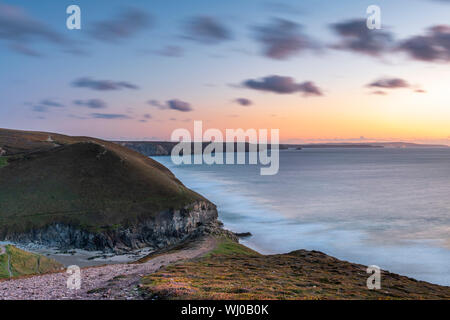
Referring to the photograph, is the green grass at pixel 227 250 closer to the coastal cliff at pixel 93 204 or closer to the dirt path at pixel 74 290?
the coastal cliff at pixel 93 204

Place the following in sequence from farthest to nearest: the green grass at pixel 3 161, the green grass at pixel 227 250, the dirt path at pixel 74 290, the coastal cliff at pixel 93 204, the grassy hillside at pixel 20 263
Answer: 1. the green grass at pixel 3 161
2. the coastal cliff at pixel 93 204
3. the green grass at pixel 227 250
4. the grassy hillside at pixel 20 263
5. the dirt path at pixel 74 290

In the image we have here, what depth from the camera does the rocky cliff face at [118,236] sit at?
54.3 m

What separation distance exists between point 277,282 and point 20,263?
31.1 m

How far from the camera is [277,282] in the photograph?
2202 centimetres

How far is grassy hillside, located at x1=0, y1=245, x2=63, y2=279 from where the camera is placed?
32041 millimetres

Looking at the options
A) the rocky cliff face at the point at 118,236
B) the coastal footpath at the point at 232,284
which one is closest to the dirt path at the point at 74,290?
the coastal footpath at the point at 232,284

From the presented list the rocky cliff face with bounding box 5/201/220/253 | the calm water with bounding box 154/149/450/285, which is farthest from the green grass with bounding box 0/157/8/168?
the calm water with bounding box 154/149/450/285

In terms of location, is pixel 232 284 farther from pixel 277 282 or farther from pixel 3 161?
pixel 3 161

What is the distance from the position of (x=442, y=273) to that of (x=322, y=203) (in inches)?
2125

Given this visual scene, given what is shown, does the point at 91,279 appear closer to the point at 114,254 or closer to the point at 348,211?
the point at 114,254

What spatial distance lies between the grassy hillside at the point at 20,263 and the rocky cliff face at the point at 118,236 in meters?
15.1

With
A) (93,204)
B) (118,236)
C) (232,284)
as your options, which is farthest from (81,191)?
(232,284)

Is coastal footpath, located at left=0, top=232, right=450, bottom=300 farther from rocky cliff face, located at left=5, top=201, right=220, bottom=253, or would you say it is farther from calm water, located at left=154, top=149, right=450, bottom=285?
rocky cliff face, located at left=5, top=201, right=220, bottom=253

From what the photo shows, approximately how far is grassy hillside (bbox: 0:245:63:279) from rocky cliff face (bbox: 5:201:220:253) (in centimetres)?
1505
